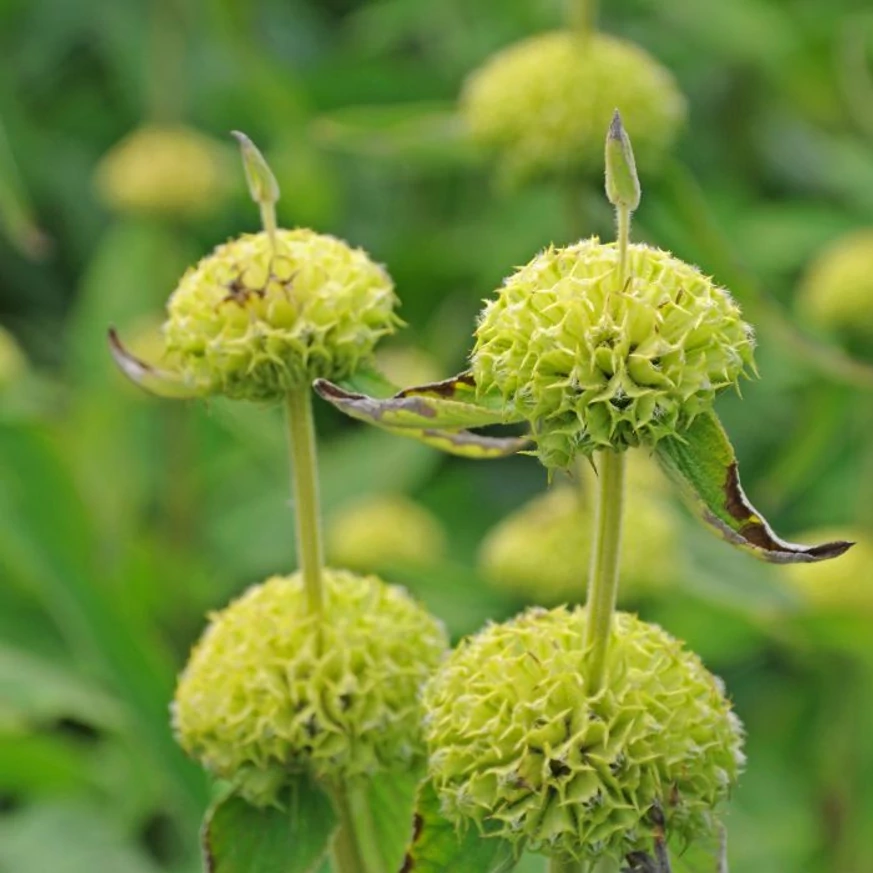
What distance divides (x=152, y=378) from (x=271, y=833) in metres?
0.31

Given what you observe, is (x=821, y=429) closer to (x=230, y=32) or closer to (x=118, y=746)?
(x=118, y=746)

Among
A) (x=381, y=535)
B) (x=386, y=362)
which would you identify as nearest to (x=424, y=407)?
(x=381, y=535)

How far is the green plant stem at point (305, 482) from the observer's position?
98 cm

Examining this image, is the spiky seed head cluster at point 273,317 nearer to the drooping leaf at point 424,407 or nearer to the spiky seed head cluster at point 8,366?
the drooping leaf at point 424,407

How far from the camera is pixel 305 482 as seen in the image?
3.21 ft

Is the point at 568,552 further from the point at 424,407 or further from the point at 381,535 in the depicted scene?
the point at 424,407

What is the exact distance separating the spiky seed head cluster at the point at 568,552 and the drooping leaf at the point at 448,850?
0.75 metres

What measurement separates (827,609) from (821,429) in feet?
0.75

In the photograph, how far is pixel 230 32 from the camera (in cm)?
267

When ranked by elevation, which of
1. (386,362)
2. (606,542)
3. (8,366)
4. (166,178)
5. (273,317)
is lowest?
(606,542)

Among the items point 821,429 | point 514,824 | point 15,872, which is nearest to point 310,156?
point 821,429

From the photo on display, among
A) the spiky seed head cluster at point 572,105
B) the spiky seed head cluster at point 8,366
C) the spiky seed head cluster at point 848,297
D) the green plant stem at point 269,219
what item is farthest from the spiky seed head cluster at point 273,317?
the spiky seed head cluster at point 8,366

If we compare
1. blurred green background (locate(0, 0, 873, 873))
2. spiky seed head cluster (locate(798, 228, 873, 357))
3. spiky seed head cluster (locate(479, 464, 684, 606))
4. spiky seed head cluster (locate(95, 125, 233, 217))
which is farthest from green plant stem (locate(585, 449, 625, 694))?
spiky seed head cluster (locate(95, 125, 233, 217))

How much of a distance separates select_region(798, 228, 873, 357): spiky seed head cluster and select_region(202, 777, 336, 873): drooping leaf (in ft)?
4.12
